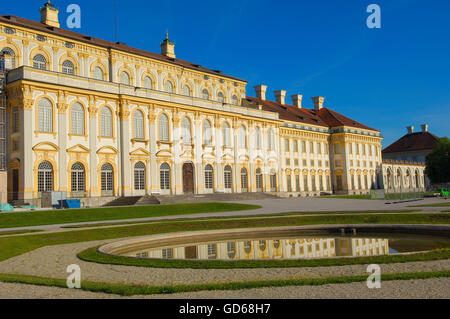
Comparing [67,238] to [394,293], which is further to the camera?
[67,238]

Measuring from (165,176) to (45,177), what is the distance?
1295cm

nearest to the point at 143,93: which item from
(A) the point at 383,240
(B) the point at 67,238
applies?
(B) the point at 67,238

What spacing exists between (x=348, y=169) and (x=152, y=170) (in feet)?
129

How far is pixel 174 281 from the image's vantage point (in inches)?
387

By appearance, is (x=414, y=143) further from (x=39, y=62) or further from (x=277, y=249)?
(x=277, y=249)

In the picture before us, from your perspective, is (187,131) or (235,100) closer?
(187,131)

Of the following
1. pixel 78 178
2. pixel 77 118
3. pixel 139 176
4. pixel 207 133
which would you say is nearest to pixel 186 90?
pixel 207 133

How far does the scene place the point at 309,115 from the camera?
76062 millimetres

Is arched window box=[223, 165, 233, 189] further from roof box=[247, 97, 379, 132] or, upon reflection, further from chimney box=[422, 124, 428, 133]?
chimney box=[422, 124, 428, 133]

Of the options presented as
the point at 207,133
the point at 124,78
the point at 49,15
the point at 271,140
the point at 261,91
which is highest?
the point at 49,15

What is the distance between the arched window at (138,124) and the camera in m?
44.8

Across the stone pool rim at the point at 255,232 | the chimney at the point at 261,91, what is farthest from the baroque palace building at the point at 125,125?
the stone pool rim at the point at 255,232

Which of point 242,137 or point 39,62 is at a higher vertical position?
point 39,62
